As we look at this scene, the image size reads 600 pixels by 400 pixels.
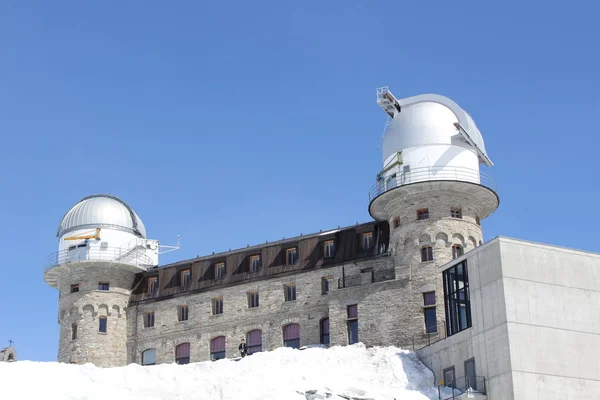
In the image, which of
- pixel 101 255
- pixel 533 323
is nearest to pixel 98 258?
pixel 101 255

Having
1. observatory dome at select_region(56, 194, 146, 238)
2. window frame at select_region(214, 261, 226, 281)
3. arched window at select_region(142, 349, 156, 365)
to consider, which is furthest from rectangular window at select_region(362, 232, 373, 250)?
observatory dome at select_region(56, 194, 146, 238)

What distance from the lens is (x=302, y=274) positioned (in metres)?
64.1

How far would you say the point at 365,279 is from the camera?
59.7 m

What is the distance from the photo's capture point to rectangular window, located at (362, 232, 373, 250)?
62875 mm

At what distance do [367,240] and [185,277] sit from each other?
14.8m

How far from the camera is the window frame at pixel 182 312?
224ft

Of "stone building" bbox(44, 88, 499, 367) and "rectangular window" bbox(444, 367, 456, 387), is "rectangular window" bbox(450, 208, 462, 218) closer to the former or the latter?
"stone building" bbox(44, 88, 499, 367)

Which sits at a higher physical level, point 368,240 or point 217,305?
point 368,240

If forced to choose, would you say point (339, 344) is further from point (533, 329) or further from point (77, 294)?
point (77, 294)

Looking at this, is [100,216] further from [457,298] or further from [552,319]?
[552,319]

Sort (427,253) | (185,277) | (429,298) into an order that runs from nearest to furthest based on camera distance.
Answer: (429,298) < (427,253) < (185,277)

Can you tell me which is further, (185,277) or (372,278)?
(185,277)

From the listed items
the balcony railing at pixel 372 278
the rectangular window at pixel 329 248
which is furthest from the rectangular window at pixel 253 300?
the balcony railing at pixel 372 278

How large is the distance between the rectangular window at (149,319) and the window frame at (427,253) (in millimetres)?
21913
